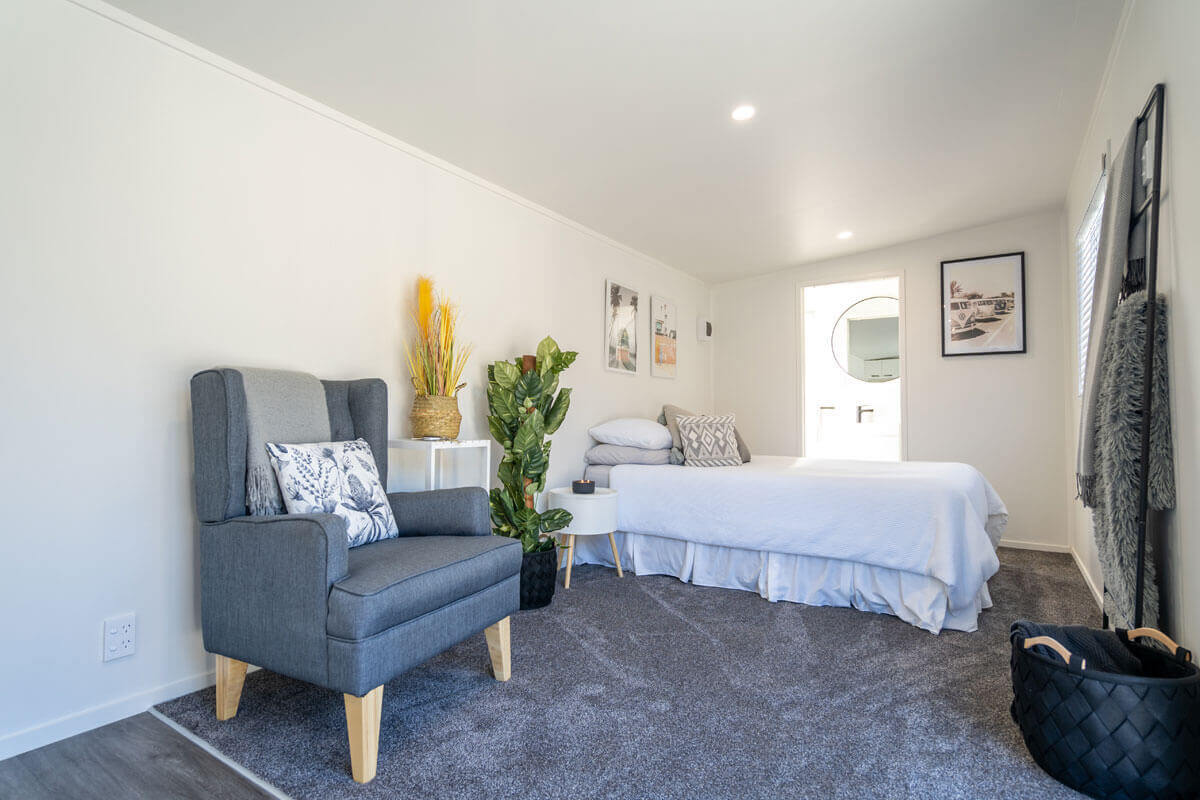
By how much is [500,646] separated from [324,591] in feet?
2.44

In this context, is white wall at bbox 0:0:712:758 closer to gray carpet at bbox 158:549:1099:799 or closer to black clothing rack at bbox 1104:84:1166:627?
gray carpet at bbox 158:549:1099:799

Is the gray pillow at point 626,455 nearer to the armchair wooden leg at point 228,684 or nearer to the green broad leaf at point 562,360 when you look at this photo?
the green broad leaf at point 562,360

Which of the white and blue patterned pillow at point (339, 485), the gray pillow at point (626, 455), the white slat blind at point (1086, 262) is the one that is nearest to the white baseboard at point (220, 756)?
the white and blue patterned pillow at point (339, 485)

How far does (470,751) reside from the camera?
5.45 feet

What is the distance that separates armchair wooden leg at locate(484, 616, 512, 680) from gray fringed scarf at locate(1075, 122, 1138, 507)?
2.01 meters

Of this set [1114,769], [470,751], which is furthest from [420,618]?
[1114,769]

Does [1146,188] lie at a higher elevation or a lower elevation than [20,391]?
higher

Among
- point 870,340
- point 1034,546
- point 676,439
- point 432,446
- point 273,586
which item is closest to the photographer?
point 273,586

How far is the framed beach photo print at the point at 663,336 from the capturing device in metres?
4.91

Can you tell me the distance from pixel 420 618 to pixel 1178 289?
2.25 metres

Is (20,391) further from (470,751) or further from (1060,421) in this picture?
(1060,421)

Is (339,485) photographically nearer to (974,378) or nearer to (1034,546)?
(974,378)

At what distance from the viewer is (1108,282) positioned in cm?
198

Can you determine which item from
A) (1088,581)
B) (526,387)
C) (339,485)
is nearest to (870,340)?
(1088,581)
